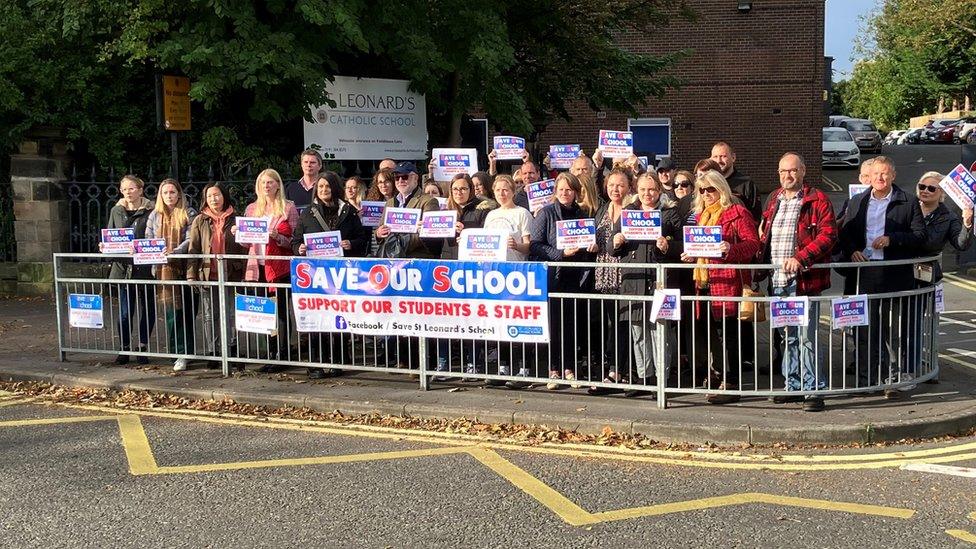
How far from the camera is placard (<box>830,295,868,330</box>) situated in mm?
7668

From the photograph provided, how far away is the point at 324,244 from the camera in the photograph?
9172 millimetres

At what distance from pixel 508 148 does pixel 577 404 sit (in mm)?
4452

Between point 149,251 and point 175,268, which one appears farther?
point 175,268

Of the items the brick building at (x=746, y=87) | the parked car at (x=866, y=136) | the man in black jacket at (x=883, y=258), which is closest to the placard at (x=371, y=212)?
the man in black jacket at (x=883, y=258)

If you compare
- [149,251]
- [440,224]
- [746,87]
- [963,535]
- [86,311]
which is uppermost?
[746,87]

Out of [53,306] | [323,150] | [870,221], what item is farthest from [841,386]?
[53,306]

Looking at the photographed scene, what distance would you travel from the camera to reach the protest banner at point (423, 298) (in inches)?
324

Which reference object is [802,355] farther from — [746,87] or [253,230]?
[746,87]

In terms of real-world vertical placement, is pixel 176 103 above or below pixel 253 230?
above

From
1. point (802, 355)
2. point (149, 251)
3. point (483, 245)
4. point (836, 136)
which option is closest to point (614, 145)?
point (483, 245)

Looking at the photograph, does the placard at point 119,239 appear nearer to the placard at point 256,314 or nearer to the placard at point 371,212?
the placard at point 256,314

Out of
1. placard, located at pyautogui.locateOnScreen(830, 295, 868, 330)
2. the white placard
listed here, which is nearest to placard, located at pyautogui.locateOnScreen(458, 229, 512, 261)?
placard, located at pyautogui.locateOnScreen(830, 295, 868, 330)

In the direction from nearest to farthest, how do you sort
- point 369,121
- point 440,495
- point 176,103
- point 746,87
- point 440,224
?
1. point 440,495
2. point 440,224
3. point 176,103
4. point 369,121
5. point 746,87

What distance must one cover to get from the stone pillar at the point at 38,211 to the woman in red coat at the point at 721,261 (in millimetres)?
10385
